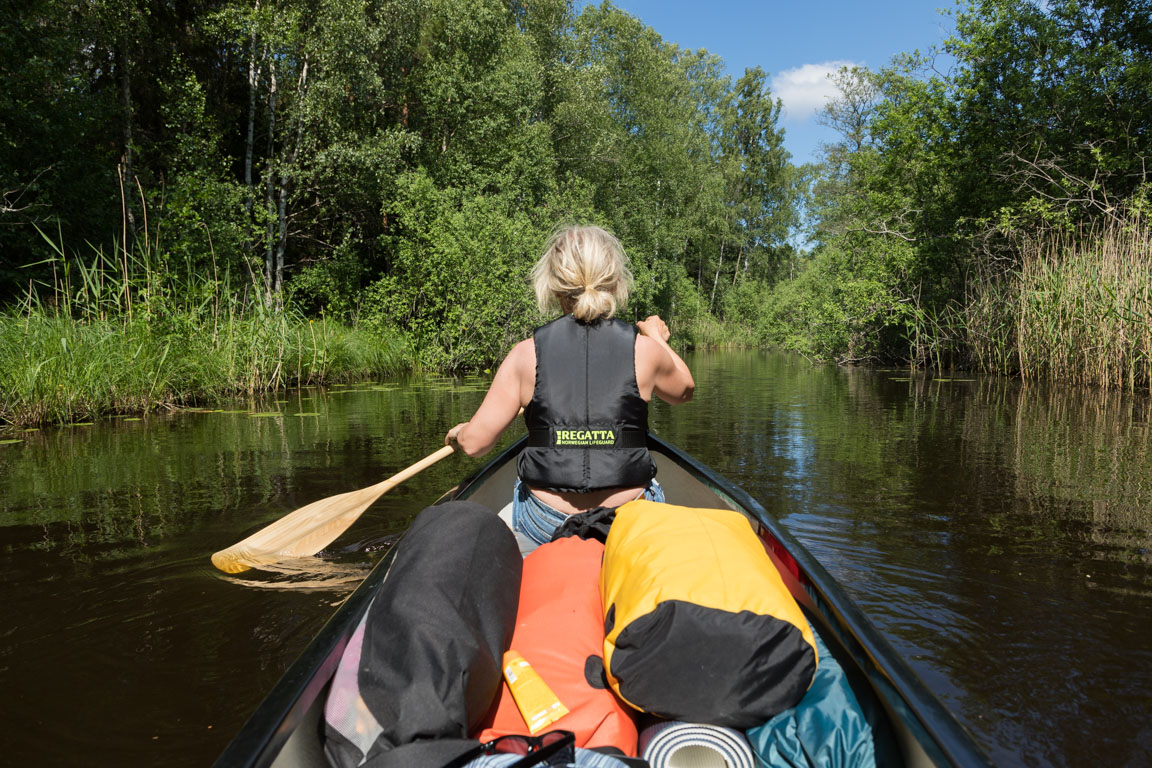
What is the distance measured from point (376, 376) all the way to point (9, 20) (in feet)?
22.1

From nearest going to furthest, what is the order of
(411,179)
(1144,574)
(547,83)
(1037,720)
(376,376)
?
(1037,720) < (1144,574) < (376,376) < (411,179) < (547,83)

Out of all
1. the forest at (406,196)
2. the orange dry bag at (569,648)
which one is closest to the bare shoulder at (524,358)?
the orange dry bag at (569,648)

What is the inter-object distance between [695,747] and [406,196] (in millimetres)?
14501

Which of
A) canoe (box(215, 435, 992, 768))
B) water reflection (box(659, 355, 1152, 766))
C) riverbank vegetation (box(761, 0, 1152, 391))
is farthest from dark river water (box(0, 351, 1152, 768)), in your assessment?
riverbank vegetation (box(761, 0, 1152, 391))

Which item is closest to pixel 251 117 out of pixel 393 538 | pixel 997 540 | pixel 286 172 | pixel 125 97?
pixel 286 172

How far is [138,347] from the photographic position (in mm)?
6773

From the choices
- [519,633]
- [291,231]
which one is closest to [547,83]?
[291,231]

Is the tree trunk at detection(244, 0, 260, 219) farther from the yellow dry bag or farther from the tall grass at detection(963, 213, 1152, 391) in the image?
the yellow dry bag

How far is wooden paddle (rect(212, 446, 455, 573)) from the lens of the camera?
3002mm

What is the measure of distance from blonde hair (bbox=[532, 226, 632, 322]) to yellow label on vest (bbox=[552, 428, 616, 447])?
0.37 meters

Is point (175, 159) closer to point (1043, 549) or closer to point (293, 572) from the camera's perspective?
point (293, 572)

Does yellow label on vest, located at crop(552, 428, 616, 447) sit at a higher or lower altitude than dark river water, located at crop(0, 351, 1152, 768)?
higher

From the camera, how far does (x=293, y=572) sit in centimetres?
309

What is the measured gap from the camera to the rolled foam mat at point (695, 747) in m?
1.17
